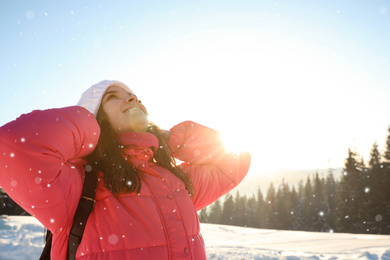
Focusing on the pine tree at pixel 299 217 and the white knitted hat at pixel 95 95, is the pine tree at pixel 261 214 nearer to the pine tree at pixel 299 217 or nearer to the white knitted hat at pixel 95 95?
the pine tree at pixel 299 217

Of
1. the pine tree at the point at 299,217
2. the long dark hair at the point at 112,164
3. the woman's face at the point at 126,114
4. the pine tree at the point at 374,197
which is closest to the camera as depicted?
the long dark hair at the point at 112,164

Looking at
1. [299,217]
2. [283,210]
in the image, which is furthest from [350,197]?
[283,210]

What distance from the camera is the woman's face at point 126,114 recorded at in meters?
1.92

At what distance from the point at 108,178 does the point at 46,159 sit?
0.42 meters

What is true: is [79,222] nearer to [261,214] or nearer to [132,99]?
[132,99]

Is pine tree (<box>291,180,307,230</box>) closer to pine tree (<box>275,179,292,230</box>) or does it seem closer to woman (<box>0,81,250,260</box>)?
pine tree (<box>275,179,292,230</box>)

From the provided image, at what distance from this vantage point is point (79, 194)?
1.44 metres

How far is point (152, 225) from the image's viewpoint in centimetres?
157

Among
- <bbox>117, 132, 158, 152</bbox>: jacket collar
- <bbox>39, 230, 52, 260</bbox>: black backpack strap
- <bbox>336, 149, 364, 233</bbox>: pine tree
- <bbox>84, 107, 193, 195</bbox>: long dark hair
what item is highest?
<bbox>117, 132, 158, 152</bbox>: jacket collar

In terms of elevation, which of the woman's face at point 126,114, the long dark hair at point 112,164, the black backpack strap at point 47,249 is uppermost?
the woman's face at point 126,114

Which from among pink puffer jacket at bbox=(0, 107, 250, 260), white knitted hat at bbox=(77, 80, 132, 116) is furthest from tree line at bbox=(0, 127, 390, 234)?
pink puffer jacket at bbox=(0, 107, 250, 260)

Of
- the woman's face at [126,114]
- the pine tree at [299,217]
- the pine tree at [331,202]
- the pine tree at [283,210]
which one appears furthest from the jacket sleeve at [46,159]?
the pine tree at [283,210]

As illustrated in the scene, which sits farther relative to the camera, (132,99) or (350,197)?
(350,197)

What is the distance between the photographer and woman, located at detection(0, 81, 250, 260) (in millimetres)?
1208
